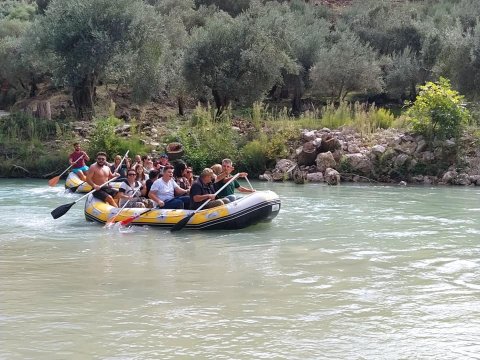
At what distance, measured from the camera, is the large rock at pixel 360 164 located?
2150 cm

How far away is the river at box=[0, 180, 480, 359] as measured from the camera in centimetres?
598

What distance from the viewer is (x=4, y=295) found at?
7.56 metres

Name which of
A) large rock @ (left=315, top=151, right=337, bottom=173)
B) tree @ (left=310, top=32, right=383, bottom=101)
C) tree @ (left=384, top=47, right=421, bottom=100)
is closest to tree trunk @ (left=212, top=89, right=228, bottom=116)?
tree @ (left=310, top=32, right=383, bottom=101)

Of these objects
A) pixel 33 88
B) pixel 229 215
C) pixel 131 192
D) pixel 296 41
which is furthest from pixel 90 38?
pixel 229 215

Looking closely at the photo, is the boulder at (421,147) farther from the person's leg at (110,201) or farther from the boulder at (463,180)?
the person's leg at (110,201)

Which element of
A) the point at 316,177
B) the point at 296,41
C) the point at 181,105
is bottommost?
the point at 316,177

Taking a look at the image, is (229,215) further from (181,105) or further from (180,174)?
(181,105)

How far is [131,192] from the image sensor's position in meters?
13.0

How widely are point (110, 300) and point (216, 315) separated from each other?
1.28 metres

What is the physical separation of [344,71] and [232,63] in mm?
5638

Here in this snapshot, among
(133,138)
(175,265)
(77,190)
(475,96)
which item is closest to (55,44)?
(133,138)

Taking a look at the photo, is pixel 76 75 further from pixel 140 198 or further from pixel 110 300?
pixel 110 300

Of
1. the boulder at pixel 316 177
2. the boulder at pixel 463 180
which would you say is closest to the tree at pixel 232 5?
the boulder at pixel 316 177

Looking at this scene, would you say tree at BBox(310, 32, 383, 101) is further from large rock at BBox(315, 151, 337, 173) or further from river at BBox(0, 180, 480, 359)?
river at BBox(0, 180, 480, 359)
